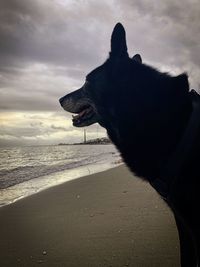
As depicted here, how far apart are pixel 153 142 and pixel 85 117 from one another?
4.68ft

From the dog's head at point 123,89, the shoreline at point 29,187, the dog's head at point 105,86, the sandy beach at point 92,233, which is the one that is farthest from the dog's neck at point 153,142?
the shoreline at point 29,187

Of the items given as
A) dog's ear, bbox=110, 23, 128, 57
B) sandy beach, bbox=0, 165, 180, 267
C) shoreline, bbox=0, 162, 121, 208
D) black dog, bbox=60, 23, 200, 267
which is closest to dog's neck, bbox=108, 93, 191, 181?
black dog, bbox=60, 23, 200, 267

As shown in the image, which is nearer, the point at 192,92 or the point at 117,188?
the point at 192,92

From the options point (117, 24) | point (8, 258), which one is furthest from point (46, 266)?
point (117, 24)

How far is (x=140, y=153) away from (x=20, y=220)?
14.6 feet

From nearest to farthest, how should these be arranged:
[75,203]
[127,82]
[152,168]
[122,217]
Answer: [152,168] < [127,82] < [122,217] < [75,203]

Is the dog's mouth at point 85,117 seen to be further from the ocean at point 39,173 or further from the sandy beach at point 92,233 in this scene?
the ocean at point 39,173

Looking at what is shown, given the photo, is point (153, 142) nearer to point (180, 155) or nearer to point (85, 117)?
point (180, 155)

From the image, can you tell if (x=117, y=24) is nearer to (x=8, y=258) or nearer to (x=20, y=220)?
(x=8, y=258)

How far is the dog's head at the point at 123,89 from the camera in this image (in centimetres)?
362

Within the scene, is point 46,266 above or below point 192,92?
below

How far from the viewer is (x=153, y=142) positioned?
3.53 m

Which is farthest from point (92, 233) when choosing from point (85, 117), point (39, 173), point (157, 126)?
point (39, 173)

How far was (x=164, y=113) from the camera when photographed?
3.54 m
